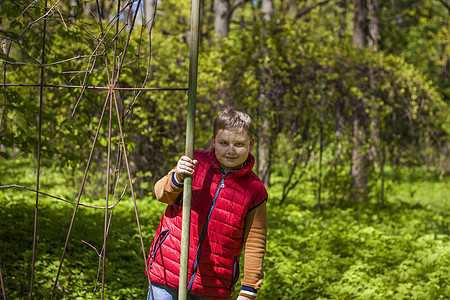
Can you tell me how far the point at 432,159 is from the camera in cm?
694

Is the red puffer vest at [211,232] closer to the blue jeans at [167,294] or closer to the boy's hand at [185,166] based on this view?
the blue jeans at [167,294]

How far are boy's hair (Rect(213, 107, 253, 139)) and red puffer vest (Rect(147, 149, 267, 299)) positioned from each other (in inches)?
6.0

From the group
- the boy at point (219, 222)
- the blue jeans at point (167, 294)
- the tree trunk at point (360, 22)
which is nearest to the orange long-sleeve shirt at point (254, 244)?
the boy at point (219, 222)

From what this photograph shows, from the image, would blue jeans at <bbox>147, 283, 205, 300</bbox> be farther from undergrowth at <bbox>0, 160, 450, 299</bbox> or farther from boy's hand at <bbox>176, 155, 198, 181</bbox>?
undergrowth at <bbox>0, 160, 450, 299</bbox>

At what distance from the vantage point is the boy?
182 cm

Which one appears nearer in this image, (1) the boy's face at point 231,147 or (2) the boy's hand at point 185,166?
(2) the boy's hand at point 185,166

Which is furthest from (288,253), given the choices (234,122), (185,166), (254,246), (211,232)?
(185,166)

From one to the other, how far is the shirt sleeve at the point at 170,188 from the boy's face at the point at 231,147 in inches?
8.2

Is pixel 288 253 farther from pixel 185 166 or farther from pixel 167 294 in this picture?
pixel 185 166

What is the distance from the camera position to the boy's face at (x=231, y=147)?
1815 mm

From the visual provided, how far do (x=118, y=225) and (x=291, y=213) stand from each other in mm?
2365

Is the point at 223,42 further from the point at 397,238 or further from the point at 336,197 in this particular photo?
the point at 397,238

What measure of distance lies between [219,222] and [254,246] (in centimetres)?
Answer: 21

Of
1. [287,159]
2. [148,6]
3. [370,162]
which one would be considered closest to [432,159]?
[370,162]
